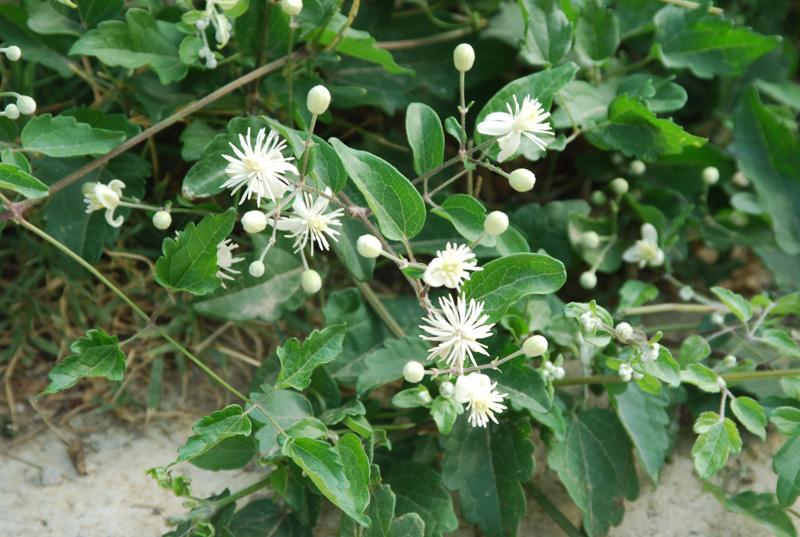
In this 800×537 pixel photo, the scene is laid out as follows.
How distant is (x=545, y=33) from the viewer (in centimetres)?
148

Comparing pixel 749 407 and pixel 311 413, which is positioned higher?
pixel 749 407

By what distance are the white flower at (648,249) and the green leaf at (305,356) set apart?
814 mm

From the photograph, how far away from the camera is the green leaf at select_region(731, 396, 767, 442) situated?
4.19 ft

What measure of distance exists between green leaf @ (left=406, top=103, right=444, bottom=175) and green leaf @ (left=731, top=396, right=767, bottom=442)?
691 millimetres

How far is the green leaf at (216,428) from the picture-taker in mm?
1077

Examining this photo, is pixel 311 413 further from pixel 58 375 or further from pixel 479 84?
pixel 479 84

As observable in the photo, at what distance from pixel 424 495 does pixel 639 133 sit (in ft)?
2.73

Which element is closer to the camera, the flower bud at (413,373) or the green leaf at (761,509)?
the flower bud at (413,373)

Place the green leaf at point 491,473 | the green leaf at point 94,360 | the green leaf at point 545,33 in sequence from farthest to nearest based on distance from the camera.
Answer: the green leaf at point 545,33, the green leaf at point 491,473, the green leaf at point 94,360

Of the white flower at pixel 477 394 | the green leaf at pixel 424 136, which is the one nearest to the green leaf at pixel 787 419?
the white flower at pixel 477 394

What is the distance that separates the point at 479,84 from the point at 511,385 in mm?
831

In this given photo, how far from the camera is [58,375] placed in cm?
112

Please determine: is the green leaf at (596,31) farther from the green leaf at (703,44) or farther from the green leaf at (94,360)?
the green leaf at (94,360)

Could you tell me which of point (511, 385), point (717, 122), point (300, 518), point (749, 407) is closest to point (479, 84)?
point (717, 122)
